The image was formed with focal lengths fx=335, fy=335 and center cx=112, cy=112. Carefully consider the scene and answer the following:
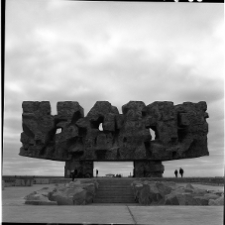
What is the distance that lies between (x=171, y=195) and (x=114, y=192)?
207 inches

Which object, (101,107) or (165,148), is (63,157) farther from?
(165,148)

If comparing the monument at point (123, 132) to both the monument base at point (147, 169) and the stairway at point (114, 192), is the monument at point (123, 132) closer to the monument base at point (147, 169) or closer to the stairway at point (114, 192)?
the monument base at point (147, 169)

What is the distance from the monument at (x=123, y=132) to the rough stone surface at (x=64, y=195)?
8.20 meters

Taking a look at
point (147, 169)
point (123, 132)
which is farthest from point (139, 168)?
point (123, 132)

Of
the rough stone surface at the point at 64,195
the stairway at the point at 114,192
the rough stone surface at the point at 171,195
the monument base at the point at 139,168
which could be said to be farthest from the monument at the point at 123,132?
the rough stone surface at the point at 64,195

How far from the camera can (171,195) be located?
12594 mm

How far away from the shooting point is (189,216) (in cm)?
545

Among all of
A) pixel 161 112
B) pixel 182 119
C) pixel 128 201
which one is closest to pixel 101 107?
pixel 161 112

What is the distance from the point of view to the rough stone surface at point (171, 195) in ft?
39.6

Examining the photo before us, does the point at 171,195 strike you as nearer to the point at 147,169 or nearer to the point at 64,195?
the point at 64,195

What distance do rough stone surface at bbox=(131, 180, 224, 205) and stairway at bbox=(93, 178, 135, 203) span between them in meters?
0.63

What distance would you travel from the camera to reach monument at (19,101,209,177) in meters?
24.4

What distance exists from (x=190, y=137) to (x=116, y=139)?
5.53m

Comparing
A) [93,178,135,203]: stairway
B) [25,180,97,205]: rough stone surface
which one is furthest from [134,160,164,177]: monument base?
[25,180,97,205]: rough stone surface
